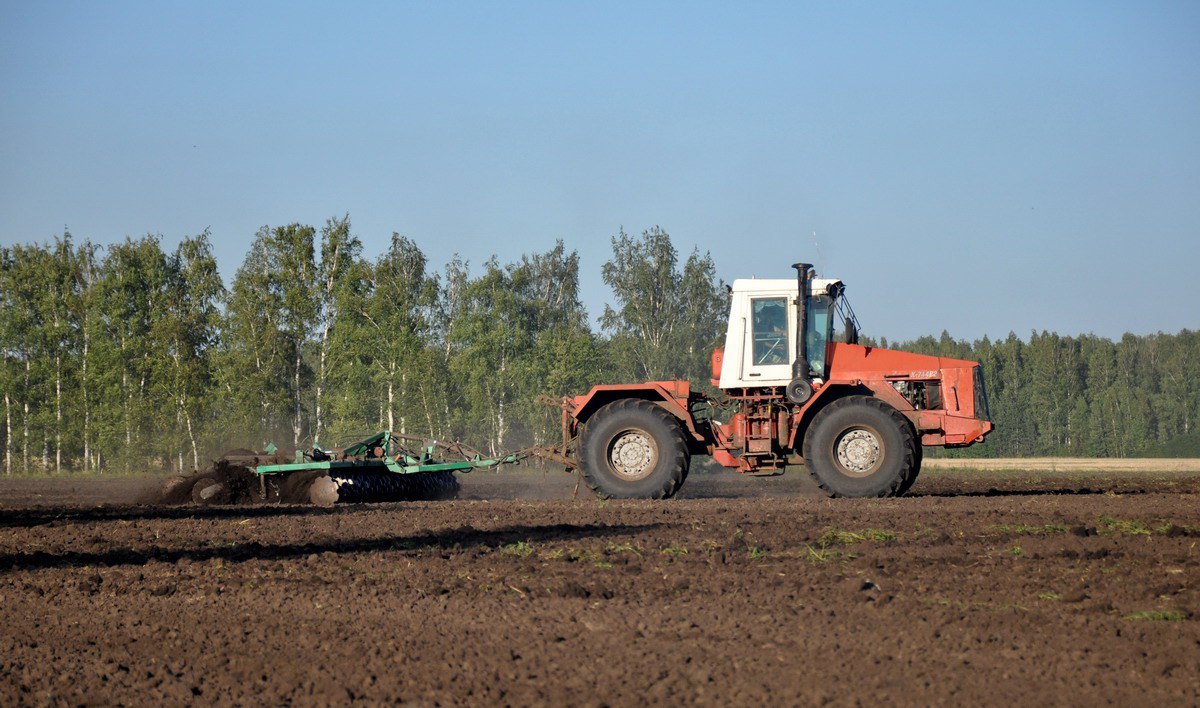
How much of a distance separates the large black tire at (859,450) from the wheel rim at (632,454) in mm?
2242

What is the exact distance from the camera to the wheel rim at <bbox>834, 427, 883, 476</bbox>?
52.0ft

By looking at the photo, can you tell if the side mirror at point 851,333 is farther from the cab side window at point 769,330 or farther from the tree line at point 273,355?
the tree line at point 273,355

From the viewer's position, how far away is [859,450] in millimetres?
15891

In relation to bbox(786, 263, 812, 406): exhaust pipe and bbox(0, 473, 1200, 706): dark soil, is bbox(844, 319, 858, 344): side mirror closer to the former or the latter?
bbox(786, 263, 812, 406): exhaust pipe

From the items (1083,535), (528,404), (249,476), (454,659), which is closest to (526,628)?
(454,659)

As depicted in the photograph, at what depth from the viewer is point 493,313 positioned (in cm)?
5222

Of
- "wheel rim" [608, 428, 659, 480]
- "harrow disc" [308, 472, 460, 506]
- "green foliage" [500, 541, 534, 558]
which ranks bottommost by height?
"green foliage" [500, 541, 534, 558]

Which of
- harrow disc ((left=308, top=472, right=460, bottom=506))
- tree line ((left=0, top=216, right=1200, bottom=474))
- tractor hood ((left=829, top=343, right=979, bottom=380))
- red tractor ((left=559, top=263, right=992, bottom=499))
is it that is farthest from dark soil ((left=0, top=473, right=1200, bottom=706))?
tree line ((left=0, top=216, right=1200, bottom=474))

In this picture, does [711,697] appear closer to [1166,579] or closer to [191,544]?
[1166,579]

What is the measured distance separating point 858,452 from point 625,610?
29.1ft

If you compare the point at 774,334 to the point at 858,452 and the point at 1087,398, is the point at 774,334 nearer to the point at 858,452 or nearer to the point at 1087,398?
the point at 858,452

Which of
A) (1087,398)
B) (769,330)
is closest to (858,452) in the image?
(769,330)

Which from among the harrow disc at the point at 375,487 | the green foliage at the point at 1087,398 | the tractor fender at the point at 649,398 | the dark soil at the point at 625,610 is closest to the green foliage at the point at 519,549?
the dark soil at the point at 625,610

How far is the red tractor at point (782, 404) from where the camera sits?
15.9m
